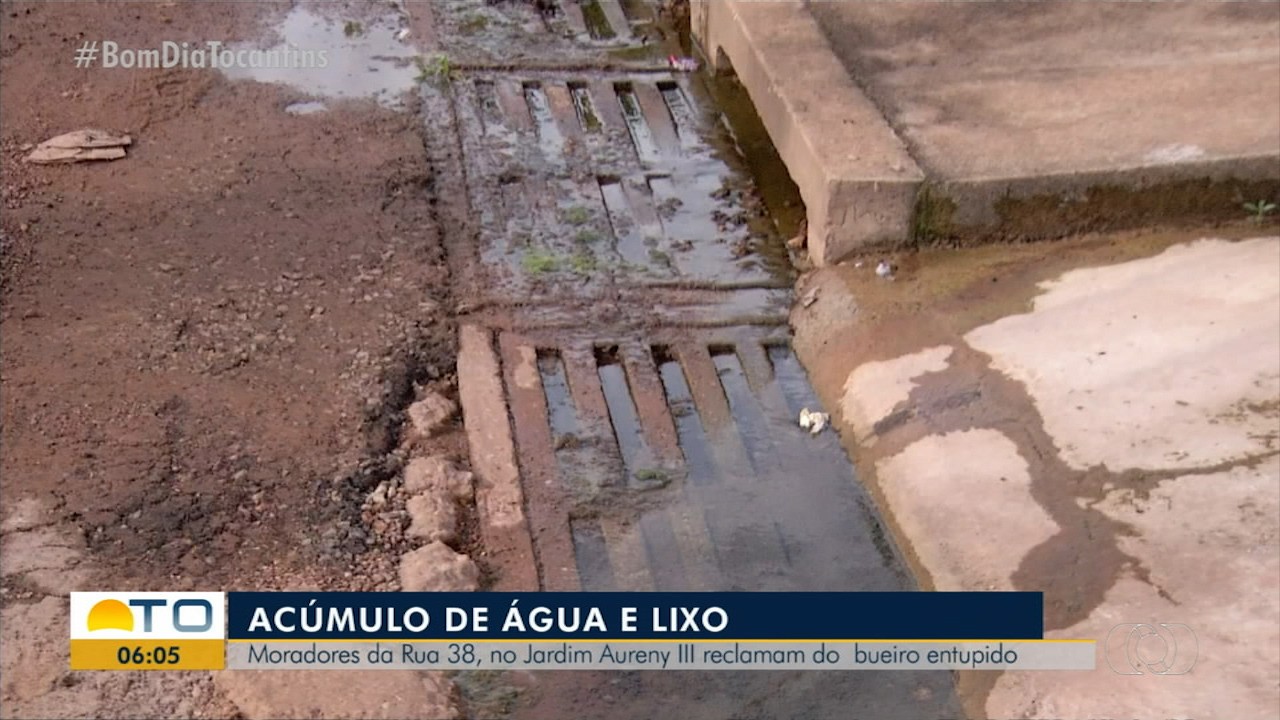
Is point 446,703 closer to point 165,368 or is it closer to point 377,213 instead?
point 165,368

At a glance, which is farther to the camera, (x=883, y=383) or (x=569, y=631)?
(x=883, y=383)

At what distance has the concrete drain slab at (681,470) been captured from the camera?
3.88 metres

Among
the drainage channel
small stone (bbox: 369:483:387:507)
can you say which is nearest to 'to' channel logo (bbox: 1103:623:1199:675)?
the drainage channel

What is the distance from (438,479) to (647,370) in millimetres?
980

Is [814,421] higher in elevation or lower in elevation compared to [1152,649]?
lower

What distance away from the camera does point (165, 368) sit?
4367mm

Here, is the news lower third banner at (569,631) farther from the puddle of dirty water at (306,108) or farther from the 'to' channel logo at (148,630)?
the puddle of dirty water at (306,108)

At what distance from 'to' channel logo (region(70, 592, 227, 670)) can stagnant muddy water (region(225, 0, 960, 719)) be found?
2.38 ft

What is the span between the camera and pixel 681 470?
4.24 metres

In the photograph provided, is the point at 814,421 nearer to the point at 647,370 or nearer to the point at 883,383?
the point at 883,383

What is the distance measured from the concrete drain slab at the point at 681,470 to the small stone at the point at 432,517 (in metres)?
0.25

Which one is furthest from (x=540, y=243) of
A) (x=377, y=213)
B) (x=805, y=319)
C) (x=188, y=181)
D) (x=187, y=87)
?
(x=187, y=87)
